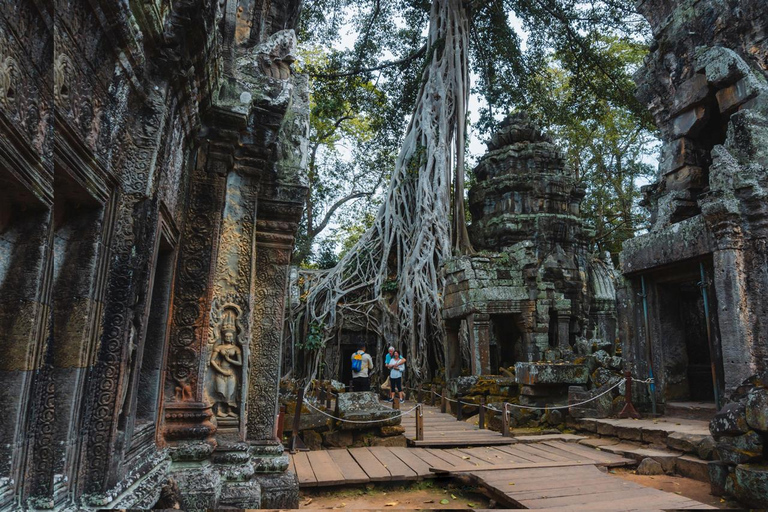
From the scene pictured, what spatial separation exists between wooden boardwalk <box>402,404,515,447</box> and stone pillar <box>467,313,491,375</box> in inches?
79.5

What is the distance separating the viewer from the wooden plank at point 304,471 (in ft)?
14.3

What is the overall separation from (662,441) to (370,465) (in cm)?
343

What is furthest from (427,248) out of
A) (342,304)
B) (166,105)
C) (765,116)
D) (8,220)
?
(8,220)

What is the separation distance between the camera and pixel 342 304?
1500cm

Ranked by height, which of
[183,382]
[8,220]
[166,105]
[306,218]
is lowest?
[183,382]

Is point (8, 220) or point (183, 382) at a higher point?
point (8, 220)

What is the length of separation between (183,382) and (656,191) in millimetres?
8056

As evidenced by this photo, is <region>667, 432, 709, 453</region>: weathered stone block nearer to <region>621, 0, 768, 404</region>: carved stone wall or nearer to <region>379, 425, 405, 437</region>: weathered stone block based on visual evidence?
<region>621, 0, 768, 404</region>: carved stone wall

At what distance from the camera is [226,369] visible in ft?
11.2

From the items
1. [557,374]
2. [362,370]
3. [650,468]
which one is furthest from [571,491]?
[362,370]

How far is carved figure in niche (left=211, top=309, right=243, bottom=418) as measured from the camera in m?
3.38

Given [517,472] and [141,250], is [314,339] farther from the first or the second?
[141,250]

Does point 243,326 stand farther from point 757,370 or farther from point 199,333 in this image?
point 757,370

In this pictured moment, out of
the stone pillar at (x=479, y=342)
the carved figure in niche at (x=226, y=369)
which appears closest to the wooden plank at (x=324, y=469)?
the carved figure in niche at (x=226, y=369)
